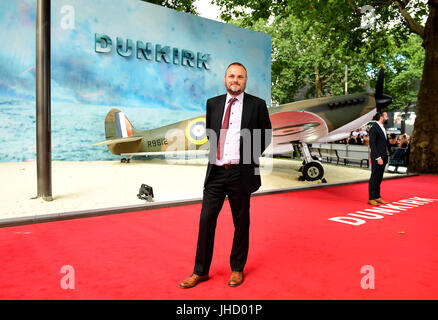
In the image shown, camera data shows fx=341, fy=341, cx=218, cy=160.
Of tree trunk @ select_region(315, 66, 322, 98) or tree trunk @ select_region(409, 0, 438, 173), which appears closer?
tree trunk @ select_region(409, 0, 438, 173)

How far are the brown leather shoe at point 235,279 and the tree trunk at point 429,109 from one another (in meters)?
10.6

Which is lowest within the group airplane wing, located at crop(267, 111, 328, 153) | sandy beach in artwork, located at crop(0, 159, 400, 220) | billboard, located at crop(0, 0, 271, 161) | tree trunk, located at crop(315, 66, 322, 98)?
sandy beach in artwork, located at crop(0, 159, 400, 220)

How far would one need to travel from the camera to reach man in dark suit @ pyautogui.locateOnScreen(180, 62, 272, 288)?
8.59ft

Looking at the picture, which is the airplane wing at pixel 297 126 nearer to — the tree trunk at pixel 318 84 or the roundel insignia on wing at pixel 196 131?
the roundel insignia on wing at pixel 196 131

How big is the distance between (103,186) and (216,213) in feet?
16.1

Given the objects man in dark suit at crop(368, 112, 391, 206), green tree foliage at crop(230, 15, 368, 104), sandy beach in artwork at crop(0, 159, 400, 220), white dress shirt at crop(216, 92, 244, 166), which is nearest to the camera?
white dress shirt at crop(216, 92, 244, 166)

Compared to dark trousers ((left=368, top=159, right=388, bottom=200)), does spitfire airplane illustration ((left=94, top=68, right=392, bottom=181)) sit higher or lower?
higher

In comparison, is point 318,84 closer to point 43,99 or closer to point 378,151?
point 378,151

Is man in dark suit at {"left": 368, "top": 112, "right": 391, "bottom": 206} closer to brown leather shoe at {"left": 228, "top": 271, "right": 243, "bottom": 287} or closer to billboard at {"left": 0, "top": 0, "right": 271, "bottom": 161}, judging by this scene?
brown leather shoe at {"left": 228, "top": 271, "right": 243, "bottom": 287}

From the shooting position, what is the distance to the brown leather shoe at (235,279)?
2543 millimetres

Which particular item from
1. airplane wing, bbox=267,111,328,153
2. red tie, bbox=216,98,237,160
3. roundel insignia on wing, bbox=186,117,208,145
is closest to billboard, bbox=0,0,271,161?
roundel insignia on wing, bbox=186,117,208,145

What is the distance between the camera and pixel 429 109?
431 inches

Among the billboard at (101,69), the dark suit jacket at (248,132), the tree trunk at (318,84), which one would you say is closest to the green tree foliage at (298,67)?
the tree trunk at (318,84)

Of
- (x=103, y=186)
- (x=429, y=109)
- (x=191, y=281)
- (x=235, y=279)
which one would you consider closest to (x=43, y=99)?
(x=103, y=186)
